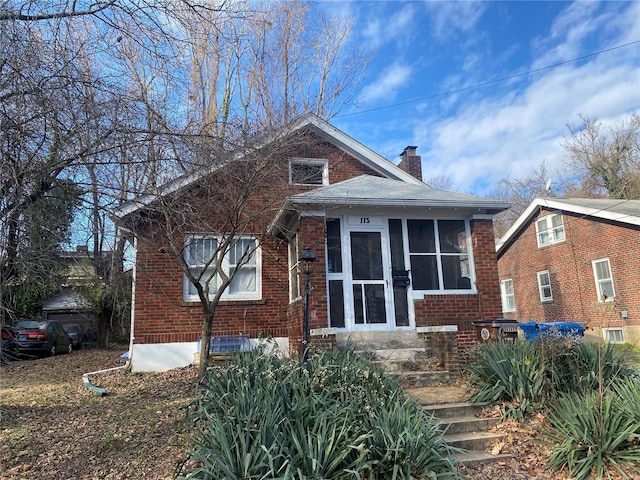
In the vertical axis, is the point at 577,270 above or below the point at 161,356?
above

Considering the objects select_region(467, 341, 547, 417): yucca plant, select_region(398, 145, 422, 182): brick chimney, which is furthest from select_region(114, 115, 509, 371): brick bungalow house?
select_region(398, 145, 422, 182): brick chimney

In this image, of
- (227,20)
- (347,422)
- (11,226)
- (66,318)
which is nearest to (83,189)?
(11,226)

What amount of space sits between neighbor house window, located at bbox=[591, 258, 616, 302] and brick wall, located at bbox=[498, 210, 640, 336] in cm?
15

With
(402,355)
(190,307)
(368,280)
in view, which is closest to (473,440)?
(402,355)

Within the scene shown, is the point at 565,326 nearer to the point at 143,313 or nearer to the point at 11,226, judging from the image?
the point at 143,313

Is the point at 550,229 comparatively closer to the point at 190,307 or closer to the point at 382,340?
the point at 382,340

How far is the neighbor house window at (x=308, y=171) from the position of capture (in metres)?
11.6

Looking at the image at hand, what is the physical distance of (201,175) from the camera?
6797 mm

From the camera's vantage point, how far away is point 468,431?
17.4ft

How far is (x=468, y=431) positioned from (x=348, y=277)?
4061 millimetres

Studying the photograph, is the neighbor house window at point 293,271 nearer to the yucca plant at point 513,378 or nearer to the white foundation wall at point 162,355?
the white foundation wall at point 162,355

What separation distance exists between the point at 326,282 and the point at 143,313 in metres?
4.42

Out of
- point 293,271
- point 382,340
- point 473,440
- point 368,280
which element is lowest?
point 473,440

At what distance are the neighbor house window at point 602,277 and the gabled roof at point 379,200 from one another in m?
9.78
